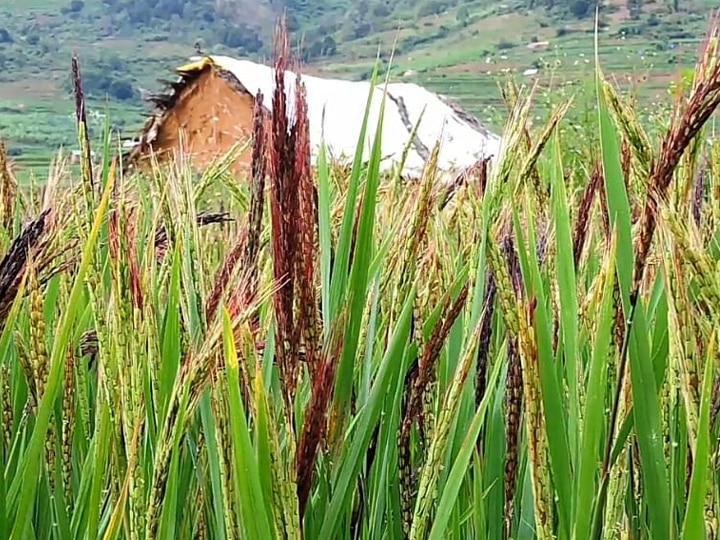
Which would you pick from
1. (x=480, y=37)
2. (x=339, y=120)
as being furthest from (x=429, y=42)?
(x=339, y=120)

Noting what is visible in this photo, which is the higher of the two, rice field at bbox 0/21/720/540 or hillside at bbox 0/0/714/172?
hillside at bbox 0/0/714/172

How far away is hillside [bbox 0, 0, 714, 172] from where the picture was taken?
2854mm

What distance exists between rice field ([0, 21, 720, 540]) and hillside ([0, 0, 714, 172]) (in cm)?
13

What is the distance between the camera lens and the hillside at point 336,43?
2.85 metres

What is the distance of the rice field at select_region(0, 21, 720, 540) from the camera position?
0.40 metres

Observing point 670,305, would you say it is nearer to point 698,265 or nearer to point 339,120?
point 698,265

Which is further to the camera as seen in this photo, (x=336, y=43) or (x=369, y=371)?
(x=336, y=43)

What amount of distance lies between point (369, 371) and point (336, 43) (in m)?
3.76

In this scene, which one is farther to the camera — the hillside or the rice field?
the hillside

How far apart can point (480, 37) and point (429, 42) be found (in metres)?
1.47

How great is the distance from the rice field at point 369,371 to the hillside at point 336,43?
0.44 feet

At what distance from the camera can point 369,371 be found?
546 millimetres

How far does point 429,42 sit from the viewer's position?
20.8 m

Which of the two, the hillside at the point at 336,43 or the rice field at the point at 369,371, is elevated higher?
the hillside at the point at 336,43
